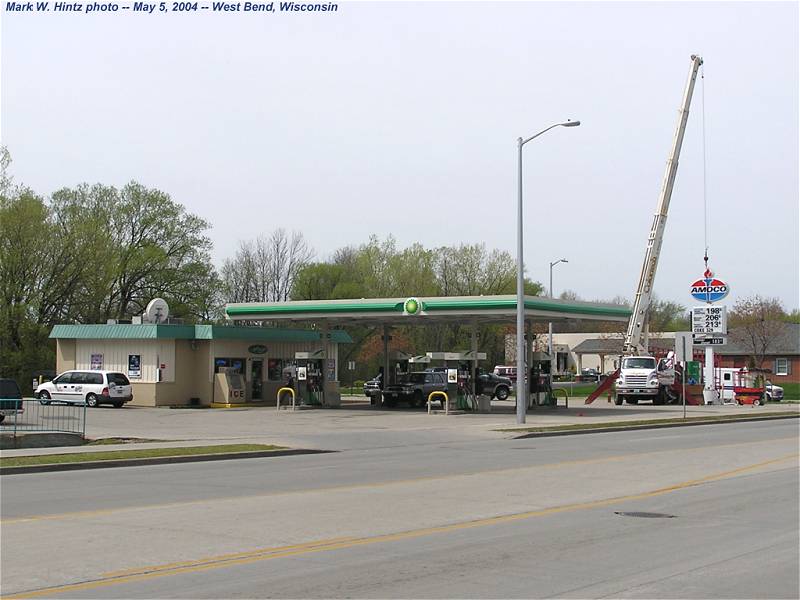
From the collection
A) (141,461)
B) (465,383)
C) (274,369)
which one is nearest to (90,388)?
(274,369)

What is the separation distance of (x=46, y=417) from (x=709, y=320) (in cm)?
3892

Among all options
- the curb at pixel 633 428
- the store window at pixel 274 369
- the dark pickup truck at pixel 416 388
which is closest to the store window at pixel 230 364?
the store window at pixel 274 369

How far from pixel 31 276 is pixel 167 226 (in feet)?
45.3

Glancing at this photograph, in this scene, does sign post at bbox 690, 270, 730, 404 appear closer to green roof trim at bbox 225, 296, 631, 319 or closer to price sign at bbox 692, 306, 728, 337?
price sign at bbox 692, 306, 728, 337

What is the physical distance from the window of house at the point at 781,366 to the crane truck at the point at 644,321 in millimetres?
39856

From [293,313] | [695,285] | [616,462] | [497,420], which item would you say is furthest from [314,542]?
[695,285]

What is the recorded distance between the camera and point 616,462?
19969 millimetres

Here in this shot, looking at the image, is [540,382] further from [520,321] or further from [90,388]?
[90,388]

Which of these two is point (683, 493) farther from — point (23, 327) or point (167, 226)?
point (167, 226)

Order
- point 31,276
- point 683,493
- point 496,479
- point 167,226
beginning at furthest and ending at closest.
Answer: point 167,226 < point 31,276 < point 496,479 < point 683,493

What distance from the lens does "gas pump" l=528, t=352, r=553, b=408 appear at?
46.5 metres

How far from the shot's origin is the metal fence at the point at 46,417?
971 inches

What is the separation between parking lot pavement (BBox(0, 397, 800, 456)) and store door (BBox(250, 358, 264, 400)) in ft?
16.1

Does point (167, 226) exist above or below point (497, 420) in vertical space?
above
